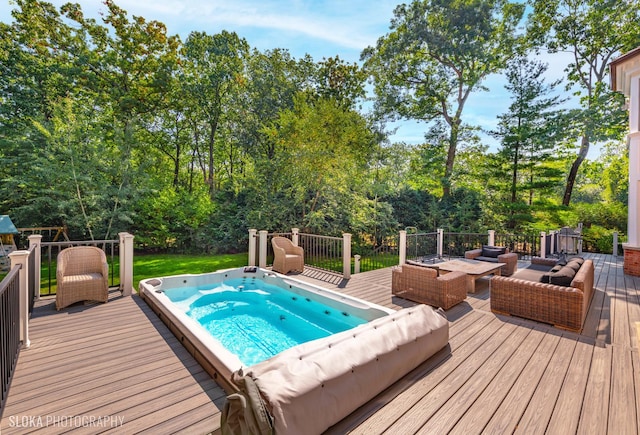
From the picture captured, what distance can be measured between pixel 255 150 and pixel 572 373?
46.1 feet

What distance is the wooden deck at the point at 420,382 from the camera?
2127 mm

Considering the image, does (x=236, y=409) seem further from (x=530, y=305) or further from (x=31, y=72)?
(x=31, y=72)

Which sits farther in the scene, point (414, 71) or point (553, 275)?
point (414, 71)

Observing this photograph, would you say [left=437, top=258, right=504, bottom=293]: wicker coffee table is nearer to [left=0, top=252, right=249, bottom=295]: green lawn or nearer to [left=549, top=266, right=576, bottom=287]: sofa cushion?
[left=549, top=266, right=576, bottom=287]: sofa cushion

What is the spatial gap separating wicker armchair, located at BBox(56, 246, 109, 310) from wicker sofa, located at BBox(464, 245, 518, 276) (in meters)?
7.93

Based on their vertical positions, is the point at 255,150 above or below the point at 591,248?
above

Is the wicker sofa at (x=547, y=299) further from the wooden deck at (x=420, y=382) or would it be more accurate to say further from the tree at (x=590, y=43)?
the tree at (x=590, y=43)

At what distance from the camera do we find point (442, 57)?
1442 centimetres

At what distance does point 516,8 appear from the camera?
514 inches

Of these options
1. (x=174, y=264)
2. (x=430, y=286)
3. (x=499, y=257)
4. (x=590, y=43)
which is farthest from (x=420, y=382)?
(x=590, y=43)

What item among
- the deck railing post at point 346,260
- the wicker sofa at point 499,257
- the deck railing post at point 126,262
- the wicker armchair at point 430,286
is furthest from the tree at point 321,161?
the deck railing post at point 126,262

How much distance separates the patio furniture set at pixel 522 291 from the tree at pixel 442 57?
34.5 ft

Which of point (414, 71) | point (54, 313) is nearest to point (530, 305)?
point (54, 313)

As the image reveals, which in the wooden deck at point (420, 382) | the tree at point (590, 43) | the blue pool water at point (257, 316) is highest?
the tree at point (590, 43)
